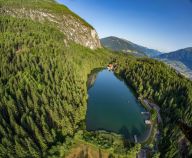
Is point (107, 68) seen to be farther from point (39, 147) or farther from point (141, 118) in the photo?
point (39, 147)

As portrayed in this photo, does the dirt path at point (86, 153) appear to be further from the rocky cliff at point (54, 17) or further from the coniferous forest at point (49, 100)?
the rocky cliff at point (54, 17)

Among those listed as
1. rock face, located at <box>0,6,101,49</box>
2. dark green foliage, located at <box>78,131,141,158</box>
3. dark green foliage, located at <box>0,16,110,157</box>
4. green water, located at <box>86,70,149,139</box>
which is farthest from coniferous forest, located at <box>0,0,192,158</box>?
rock face, located at <box>0,6,101,49</box>

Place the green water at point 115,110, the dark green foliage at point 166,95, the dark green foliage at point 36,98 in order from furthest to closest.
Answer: the green water at point 115,110, the dark green foliage at point 166,95, the dark green foliage at point 36,98

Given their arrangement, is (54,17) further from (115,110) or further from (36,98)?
(36,98)

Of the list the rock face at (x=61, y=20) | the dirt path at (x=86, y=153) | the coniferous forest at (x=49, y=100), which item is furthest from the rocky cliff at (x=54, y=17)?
the dirt path at (x=86, y=153)

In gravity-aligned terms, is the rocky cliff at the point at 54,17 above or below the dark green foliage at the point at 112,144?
above

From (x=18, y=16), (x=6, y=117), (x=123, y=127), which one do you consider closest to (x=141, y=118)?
(x=123, y=127)
